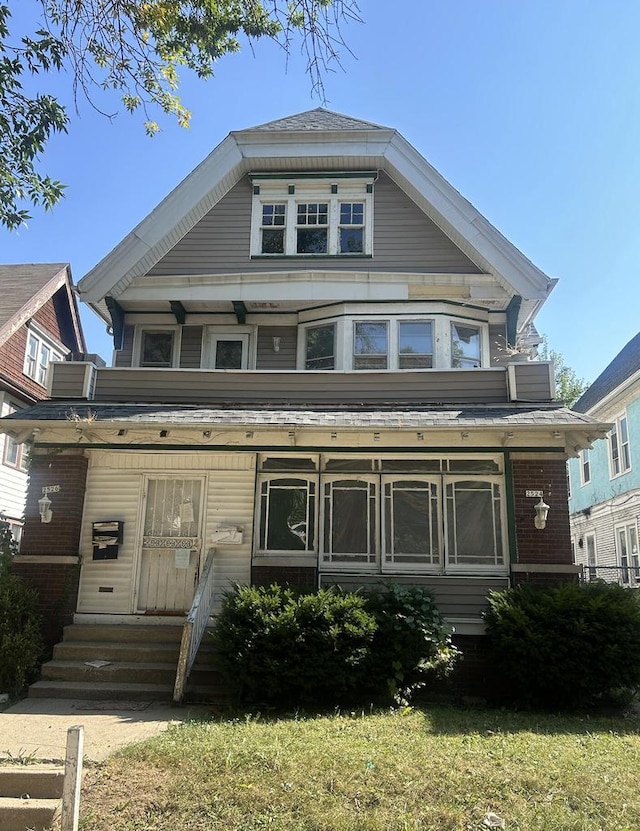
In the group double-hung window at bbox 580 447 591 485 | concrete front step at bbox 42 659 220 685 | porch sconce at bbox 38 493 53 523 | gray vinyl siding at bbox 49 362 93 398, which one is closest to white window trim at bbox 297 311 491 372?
gray vinyl siding at bbox 49 362 93 398

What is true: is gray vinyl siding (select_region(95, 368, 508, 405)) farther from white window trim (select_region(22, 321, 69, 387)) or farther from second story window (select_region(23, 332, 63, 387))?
second story window (select_region(23, 332, 63, 387))

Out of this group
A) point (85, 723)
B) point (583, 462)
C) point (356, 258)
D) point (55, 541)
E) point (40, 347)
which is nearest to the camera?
point (85, 723)

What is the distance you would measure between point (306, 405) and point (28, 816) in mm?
7284

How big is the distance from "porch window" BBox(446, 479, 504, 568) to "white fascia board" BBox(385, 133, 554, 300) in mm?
3885

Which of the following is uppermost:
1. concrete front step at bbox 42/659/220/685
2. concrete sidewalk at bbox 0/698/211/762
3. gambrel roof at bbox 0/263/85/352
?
gambrel roof at bbox 0/263/85/352

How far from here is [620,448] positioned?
20.0 metres

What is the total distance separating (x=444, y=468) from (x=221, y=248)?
6.13 metres

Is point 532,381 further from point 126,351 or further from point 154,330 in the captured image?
point 126,351

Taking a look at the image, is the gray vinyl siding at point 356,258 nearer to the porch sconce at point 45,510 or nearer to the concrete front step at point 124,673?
the porch sconce at point 45,510

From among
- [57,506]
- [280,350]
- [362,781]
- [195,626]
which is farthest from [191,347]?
[362,781]

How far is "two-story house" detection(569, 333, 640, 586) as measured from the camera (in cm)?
1897

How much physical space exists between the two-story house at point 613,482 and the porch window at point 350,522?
30.9 feet

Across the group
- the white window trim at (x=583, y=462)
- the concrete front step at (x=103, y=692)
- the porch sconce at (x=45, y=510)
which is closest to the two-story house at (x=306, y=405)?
the porch sconce at (x=45, y=510)

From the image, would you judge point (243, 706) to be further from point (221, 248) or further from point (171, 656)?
point (221, 248)
